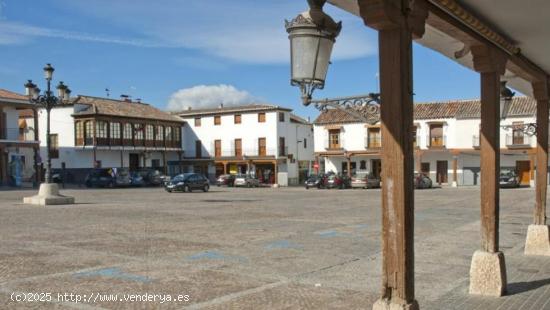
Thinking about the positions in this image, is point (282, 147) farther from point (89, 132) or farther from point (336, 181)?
point (89, 132)

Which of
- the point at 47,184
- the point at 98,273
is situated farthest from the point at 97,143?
the point at 98,273

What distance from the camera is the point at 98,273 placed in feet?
25.9

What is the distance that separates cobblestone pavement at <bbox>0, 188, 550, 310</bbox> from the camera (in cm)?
636

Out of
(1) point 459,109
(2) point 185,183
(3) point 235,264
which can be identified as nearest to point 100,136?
(2) point 185,183

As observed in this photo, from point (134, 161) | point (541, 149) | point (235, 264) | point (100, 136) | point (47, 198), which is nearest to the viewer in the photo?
point (541, 149)

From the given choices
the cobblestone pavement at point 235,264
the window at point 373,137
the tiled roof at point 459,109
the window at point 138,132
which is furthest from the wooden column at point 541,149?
the window at point 138,132

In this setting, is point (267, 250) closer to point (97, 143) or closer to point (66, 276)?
Result: point (66, 276)

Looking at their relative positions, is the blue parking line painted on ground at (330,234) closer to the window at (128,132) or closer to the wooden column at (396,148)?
the wooden column at (396,148)

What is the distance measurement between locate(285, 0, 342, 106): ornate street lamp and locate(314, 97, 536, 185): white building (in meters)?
43.2

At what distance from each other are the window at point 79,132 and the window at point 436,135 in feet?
109

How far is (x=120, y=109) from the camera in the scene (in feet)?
182

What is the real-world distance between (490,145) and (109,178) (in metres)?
42.0

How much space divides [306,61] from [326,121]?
5186 cm

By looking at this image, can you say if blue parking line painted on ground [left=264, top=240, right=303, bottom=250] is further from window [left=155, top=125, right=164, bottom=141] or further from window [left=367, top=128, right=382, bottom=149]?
window [left=155, top=125, right=164, bottom=141]
